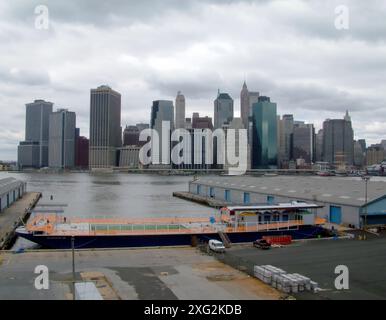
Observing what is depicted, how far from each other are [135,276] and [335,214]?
70.4 ft

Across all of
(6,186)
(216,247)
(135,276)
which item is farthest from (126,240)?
(6,186)

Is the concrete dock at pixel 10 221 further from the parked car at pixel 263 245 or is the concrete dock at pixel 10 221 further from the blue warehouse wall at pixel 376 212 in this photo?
the blue warehouse wall at pixel 376 212

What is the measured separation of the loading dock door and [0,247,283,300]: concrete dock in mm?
14893

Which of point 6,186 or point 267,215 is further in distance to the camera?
point 6,186

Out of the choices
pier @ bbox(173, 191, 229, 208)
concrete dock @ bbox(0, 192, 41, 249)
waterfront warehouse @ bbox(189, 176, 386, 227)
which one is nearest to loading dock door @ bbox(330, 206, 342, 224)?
waterfront warehouse @ bbox(189, 176, 386, 227)

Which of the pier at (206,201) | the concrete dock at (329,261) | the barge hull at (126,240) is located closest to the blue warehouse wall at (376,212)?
Answer: the concrete dock at (329,261)

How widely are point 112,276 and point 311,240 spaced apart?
14.5m

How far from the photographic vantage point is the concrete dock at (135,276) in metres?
16.2

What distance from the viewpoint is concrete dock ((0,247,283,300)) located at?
16.2 meters

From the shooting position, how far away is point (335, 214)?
116 feet

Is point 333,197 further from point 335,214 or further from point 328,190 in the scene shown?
point 328,190

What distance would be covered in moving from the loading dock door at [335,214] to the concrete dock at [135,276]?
14893 millimetres

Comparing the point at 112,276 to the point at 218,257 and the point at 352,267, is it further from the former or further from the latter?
the point at 352,267

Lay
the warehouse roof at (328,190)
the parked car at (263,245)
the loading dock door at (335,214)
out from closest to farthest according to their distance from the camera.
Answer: the parked car at (263,245) < the loading dock door at (335,214) < the warehouse roof at (328,190)
